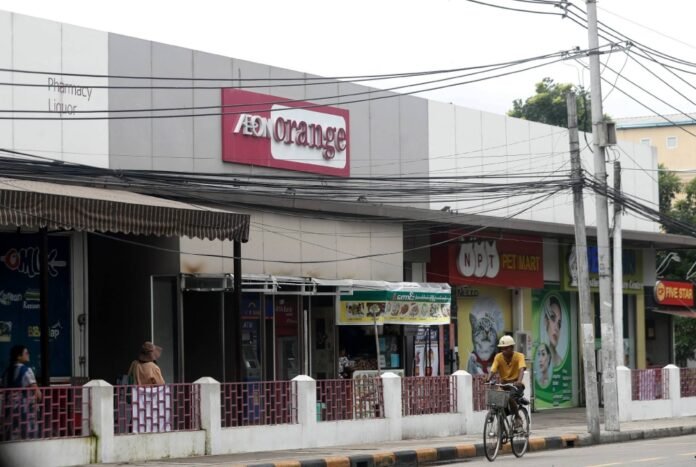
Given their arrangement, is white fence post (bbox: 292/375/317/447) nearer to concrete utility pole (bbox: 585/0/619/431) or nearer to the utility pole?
concrete utility pole (bbox: 585/0/619/431)

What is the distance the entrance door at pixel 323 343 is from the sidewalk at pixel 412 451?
4.04 m

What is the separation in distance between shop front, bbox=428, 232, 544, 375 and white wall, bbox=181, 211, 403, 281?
109 inches

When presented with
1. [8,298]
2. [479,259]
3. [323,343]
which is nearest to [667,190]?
[479,259]

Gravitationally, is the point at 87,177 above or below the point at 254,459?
above

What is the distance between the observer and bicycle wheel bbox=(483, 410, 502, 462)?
17.4 meters

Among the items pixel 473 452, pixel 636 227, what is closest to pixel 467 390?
pixel 473 452

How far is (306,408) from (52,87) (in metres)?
6.47

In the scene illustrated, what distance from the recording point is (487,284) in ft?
100.0

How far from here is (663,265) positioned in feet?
138

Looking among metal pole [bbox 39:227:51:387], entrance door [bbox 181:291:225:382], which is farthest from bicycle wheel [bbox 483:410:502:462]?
entrance door [bbox 181:291:225:382]

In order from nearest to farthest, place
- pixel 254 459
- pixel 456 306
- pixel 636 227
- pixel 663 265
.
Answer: pixel 254 459 → pixel 456 306 → pixel 636 227 → pixel 663 265

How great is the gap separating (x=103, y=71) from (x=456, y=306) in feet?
39.5

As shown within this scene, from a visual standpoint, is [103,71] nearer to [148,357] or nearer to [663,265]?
[148,357]

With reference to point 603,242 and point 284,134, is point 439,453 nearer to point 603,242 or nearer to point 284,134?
point 603,242
